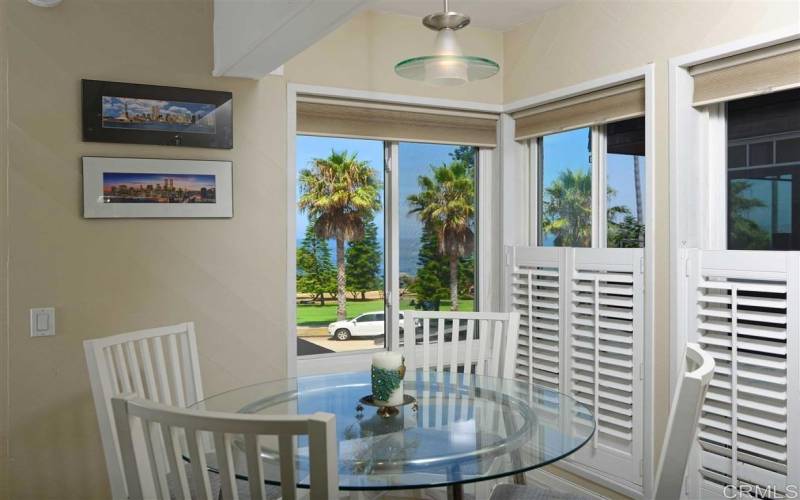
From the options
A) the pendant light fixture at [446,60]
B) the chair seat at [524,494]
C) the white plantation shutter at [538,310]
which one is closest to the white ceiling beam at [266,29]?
the pendant light fixture at [446,60]

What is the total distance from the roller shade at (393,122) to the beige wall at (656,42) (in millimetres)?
367

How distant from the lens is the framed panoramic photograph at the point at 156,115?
2.72 meters

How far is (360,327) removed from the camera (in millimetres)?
3555

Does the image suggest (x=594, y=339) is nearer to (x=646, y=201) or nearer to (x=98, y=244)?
(x=646, y=201)

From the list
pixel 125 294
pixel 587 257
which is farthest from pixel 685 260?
pixel 125 294

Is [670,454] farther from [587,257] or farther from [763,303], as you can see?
[587,257]

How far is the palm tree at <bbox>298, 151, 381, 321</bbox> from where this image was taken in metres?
3.41

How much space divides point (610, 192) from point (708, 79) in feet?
2.50

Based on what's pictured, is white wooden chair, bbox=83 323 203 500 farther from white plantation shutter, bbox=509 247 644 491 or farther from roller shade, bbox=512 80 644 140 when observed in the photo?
roller shade, bbox=512 80 644 140

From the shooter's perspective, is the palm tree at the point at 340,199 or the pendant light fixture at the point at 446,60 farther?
the palm tree at the point at 340,199

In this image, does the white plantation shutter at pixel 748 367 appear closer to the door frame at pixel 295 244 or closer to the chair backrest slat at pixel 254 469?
the door frame at pixel 295 244

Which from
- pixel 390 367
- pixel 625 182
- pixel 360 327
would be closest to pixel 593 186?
pixel 625 182

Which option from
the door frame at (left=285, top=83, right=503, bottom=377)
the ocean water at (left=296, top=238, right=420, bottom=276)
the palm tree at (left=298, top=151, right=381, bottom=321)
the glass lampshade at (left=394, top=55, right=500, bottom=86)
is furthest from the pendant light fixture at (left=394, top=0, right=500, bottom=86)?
the ocean water at (left=296, top=238, right=420, bottom=276)

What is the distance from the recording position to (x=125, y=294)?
2.79 metres
